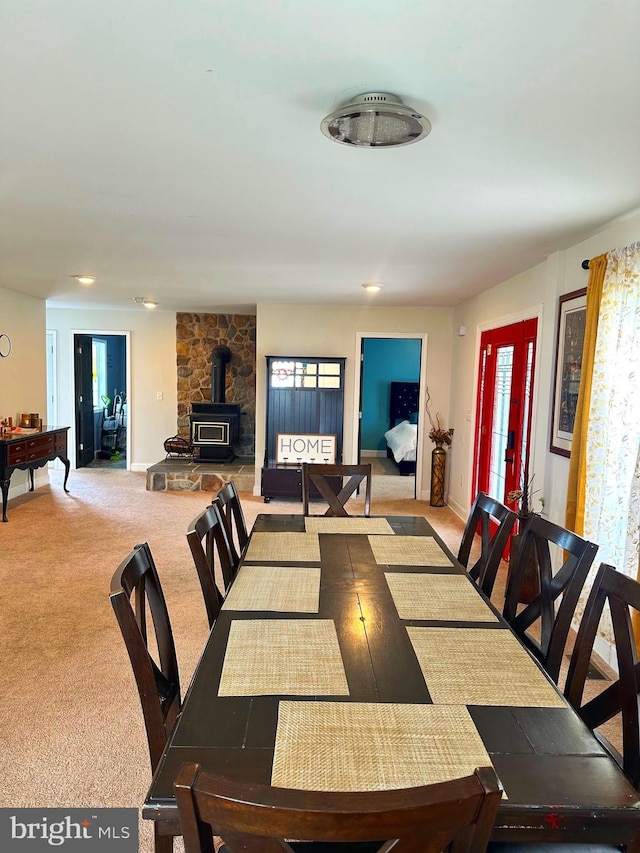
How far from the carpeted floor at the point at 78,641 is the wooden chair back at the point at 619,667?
143 centimetres

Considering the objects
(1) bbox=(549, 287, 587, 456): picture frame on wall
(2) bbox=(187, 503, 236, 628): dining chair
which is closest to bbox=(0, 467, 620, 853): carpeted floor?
(2) bbox=(187, 503, 236, 628): dining chair

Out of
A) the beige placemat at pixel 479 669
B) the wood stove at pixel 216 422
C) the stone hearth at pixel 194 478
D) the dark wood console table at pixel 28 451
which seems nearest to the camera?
the beige placemat at pixel 479 669

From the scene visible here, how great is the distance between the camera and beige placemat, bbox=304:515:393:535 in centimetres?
268

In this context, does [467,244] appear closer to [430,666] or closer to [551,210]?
[551,210]

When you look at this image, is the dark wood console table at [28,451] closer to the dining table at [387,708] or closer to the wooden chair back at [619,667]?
the dining table at [387,708]

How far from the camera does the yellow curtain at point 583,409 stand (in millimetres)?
3018


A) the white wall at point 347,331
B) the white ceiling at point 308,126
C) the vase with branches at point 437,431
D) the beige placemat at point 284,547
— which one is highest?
the white ceiling at point 308,126

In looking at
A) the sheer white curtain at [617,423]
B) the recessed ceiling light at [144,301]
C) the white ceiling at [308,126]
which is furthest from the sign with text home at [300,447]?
the sheer white curtain at [617,423]

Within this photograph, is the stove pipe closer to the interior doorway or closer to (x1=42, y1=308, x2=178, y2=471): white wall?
(x1=42, y1=308, x2=178, y2=471): white wall

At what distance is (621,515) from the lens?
287 centimetres

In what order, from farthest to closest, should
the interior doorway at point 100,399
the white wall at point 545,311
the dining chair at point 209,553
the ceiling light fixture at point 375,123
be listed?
the interior doorway at point 100,399 → the white wall at point 545,311 → the dining chair at point 209,553 → the ceiling light fixture at point 375,123

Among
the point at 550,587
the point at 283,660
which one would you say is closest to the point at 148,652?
the point at 283,660

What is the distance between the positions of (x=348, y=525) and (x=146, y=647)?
1530 millimetres

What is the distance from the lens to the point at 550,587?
6.37 ft
